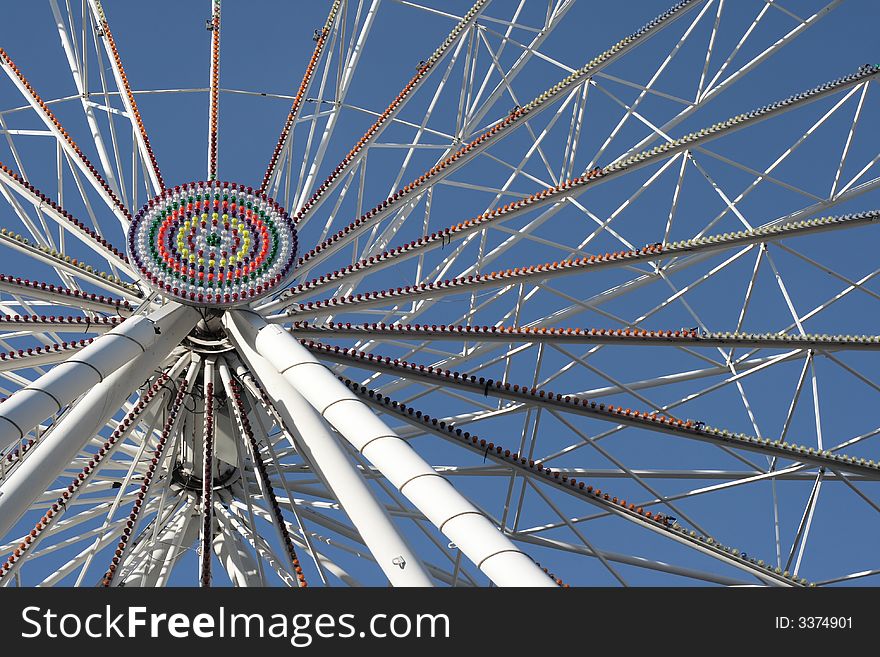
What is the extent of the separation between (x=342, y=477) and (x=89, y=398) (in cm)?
449

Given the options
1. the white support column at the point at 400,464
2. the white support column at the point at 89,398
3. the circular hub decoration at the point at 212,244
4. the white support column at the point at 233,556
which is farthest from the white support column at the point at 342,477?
the white support column at the point at 233,556

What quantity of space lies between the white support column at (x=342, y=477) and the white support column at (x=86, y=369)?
1226mm

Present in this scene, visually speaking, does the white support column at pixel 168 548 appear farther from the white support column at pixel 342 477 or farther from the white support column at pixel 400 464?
the white support column at pixel 400 464

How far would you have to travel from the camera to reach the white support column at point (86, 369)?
59.2 feet

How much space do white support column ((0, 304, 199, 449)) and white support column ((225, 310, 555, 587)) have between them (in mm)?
1412

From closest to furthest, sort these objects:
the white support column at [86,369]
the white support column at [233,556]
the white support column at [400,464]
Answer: the white support column at [400,464] → the white support column at [86,369] → the white support column at [233,556]

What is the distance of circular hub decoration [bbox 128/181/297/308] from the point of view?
22719 millimetres

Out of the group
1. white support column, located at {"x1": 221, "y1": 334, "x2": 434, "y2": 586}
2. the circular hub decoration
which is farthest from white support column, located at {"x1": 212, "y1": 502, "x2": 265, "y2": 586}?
the circular hub decoration

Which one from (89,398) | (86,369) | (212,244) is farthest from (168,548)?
(86,369)

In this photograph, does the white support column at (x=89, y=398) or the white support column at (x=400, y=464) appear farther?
the white support column at (x=89, y=398)

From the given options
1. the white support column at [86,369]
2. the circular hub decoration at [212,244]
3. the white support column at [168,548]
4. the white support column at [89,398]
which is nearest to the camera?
the white support column at [89,398]

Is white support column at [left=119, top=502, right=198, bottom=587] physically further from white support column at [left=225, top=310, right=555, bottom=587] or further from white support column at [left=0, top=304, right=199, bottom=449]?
white support column at [left=225, top=310, right=555, bottom=587]

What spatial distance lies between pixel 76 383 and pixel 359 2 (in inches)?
617
